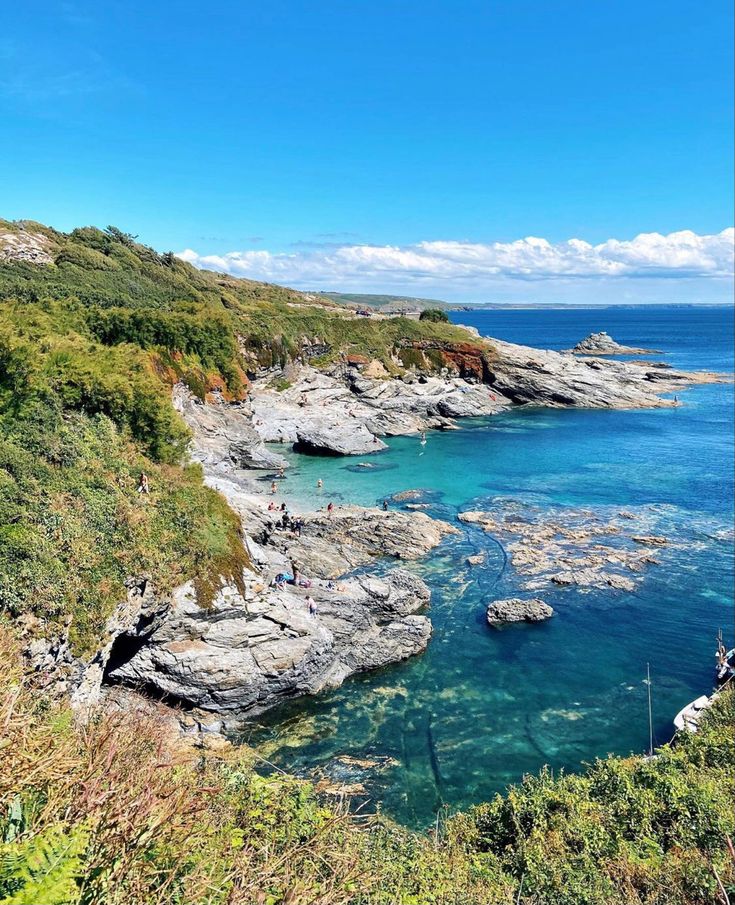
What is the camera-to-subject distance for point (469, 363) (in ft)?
273

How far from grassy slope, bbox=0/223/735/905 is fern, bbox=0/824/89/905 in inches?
0.7

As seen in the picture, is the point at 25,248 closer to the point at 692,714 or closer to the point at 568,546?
the point at 568,546

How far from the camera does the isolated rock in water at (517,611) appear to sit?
1015 inches

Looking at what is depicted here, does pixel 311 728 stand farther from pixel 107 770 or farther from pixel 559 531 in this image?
pixel 559 531

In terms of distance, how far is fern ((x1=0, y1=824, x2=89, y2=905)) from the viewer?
4473 mm

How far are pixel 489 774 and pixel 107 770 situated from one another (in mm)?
14439

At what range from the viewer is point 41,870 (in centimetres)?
471

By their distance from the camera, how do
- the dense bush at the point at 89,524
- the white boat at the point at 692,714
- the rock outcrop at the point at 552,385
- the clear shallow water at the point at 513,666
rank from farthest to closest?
the rock outcrop at the point at 552,385, the white boat at the point at 692,714, the clear shallow water at the point at 513,666, the dense bush at the point at 89,524

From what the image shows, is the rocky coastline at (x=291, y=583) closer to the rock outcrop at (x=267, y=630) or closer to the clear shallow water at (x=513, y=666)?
the rock outcrop at (x=267, y=630)

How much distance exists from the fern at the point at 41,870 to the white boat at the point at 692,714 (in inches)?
738

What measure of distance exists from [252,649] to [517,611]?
41.8 ft

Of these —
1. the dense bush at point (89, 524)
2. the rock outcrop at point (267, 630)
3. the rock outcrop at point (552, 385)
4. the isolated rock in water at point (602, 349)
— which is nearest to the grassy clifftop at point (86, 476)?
the dense bush at point (89, 524)

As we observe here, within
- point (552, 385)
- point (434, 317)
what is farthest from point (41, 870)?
point (434, 317)

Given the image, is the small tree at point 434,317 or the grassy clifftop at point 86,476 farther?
the small tree at point 434,317
